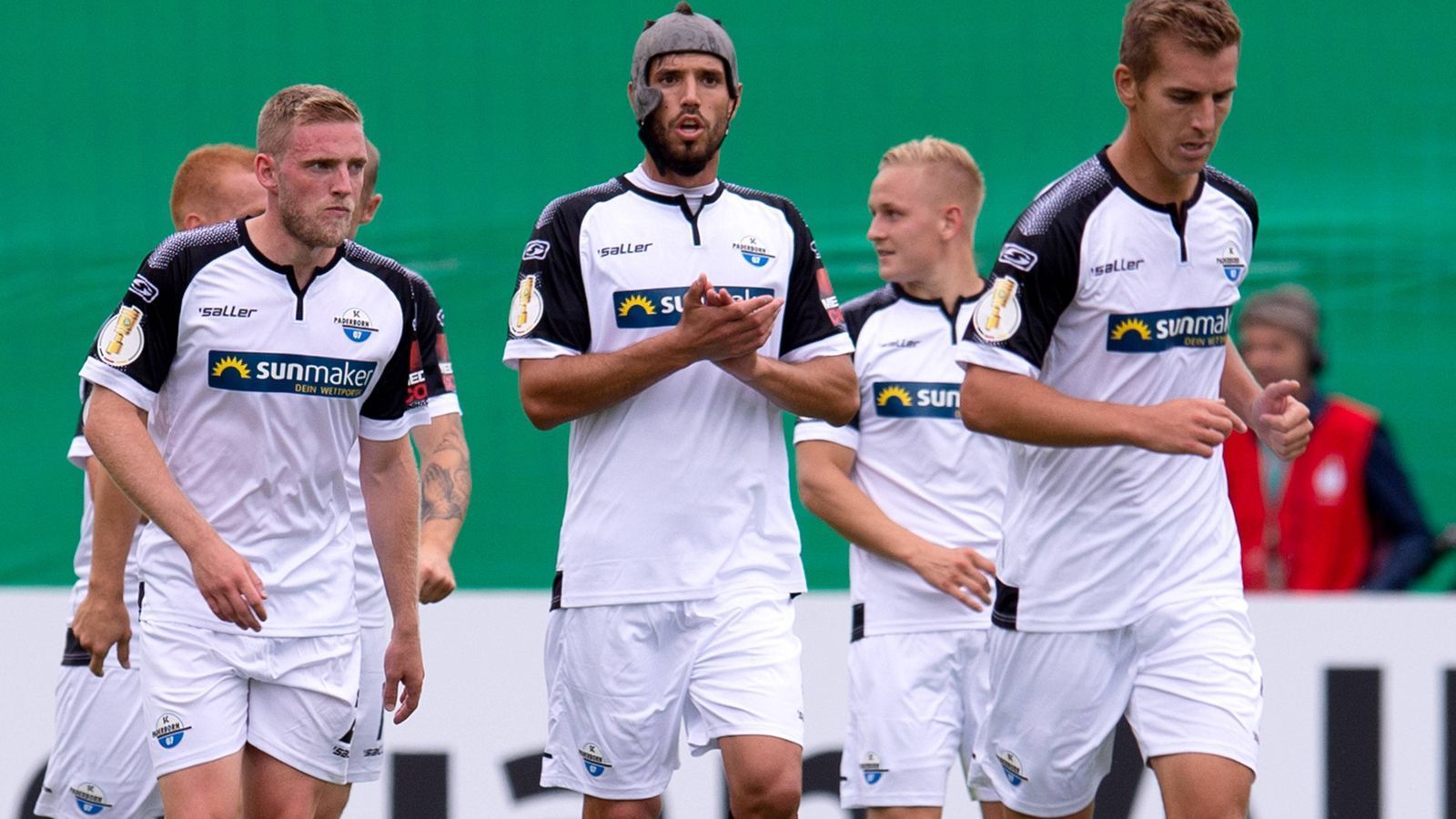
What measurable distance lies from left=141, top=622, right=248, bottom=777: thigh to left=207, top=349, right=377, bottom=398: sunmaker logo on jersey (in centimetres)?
58

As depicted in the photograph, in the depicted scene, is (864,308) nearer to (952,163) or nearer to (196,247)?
(952,163)

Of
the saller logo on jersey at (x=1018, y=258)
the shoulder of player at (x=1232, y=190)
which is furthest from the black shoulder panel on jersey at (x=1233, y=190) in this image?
the saller logo on jersey at (x=1018, y=258)

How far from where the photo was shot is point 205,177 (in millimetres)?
6320

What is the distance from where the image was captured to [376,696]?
5883mm

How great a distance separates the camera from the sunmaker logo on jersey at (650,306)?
5.29m

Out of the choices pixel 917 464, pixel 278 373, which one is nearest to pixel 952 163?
pixel 917 464

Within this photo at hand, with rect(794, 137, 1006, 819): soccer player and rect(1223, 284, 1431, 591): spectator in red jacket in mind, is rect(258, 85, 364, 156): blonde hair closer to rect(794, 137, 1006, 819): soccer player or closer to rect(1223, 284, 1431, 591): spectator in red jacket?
rect(794, 137, 1006, 819): soccer player

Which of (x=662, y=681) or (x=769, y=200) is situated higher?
(x=769, y=200)

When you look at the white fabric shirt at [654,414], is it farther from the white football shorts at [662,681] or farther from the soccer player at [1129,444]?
the soccer player at [1129,444]

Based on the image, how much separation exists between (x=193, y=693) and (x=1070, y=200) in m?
2.30

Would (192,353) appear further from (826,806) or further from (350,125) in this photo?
(826,806)

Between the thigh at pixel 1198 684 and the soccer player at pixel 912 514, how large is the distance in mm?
1322

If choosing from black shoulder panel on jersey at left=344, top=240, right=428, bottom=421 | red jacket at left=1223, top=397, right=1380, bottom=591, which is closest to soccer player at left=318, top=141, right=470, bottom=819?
black shoulder panel on jersey at left=344, top=240, right=428, bottom=421

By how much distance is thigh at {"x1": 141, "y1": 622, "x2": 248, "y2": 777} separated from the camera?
4801mm
